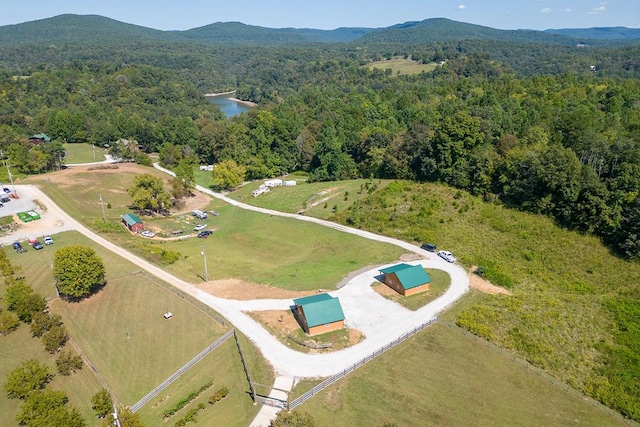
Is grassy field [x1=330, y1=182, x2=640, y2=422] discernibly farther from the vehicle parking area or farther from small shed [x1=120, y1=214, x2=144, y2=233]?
the vehicle parking area

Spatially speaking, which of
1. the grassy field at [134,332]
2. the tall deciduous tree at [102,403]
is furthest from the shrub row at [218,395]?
the tall deciduous tree at [102,403]

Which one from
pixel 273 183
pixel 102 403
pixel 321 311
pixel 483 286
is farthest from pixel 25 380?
pixel 273 183

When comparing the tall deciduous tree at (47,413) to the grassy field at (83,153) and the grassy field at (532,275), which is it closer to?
the grassy field at (532,275)

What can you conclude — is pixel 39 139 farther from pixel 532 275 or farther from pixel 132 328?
pixel 532 275

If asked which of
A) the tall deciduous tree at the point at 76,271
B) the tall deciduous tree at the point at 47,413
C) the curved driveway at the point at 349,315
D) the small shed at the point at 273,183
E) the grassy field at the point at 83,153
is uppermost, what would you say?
the tall deciduous tree at the point at 76,271

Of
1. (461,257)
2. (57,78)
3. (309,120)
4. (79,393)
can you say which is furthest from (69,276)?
(57,78)

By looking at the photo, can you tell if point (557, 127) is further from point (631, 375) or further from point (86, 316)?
point (86, 316)
